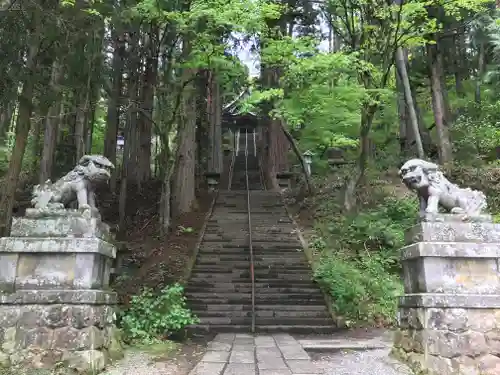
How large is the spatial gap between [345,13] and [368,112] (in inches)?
106

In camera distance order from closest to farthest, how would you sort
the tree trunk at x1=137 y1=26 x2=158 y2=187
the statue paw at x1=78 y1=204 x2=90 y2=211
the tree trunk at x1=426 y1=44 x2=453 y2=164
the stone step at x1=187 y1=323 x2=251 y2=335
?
the statue paw at x1=78 y1=204 x2=90 y2=211, the stone step at x1=187 y1=323 x2=251 y2=335, the tree trunk at x1=137 y1=26 x2=158 y2=187, the tree trunk at x1=426 y1=44 x2=453 y2=164

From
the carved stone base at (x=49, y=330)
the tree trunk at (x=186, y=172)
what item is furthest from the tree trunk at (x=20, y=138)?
the tree trunk at (x=186, y=172)

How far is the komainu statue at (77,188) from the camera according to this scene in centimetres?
598

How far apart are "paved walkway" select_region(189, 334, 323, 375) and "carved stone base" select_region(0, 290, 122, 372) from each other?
135 centimetres

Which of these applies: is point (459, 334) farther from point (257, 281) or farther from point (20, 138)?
point (20, 138)

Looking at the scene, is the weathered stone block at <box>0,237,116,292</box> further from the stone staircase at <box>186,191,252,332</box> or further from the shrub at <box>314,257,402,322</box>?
the shrub at <box>314,257,402,322</box>

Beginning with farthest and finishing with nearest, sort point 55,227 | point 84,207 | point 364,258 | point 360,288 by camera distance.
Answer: point 364,258, point 360,288, point 84,207, point 55,227

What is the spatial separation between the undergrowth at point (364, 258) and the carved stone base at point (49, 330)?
17.9 ft

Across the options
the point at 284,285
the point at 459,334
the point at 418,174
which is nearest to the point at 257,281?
the point at 284,285

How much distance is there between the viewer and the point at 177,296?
853 cm

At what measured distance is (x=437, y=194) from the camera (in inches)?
238

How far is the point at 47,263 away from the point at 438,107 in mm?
14982

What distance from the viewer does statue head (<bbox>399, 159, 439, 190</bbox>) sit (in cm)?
610

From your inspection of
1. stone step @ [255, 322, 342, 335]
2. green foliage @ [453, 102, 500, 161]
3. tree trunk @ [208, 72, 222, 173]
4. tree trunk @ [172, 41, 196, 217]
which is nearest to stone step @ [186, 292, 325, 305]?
stone step @ [255, 322, 342, 335]
